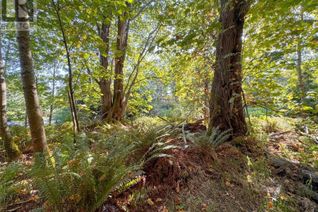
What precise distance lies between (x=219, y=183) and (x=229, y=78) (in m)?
1.65

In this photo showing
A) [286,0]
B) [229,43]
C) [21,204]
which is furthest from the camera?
[229,43]

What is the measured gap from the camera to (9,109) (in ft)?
34.4

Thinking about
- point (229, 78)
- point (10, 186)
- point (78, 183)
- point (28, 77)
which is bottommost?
point (10, 186)

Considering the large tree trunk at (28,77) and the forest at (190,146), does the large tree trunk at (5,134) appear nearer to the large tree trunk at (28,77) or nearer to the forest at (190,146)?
the forest at (190,146)

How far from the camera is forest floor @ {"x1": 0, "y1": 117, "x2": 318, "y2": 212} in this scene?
1.60 m

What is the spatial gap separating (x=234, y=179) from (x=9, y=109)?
1309 cm

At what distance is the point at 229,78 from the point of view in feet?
9.22

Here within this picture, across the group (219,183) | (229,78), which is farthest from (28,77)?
(229,78)

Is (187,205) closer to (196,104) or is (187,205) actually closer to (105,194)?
(105,194)

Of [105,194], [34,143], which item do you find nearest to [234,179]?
[105,194]

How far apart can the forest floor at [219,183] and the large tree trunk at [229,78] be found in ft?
1.43

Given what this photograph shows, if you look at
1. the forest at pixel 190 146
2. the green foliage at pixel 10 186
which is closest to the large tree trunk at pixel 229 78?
the forest at pixel 190 146

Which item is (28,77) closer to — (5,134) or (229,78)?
(5,134)

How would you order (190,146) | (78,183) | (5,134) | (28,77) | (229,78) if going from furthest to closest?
(5,134)
(229,78)
(190,146)
(28,77)
(78,183)
